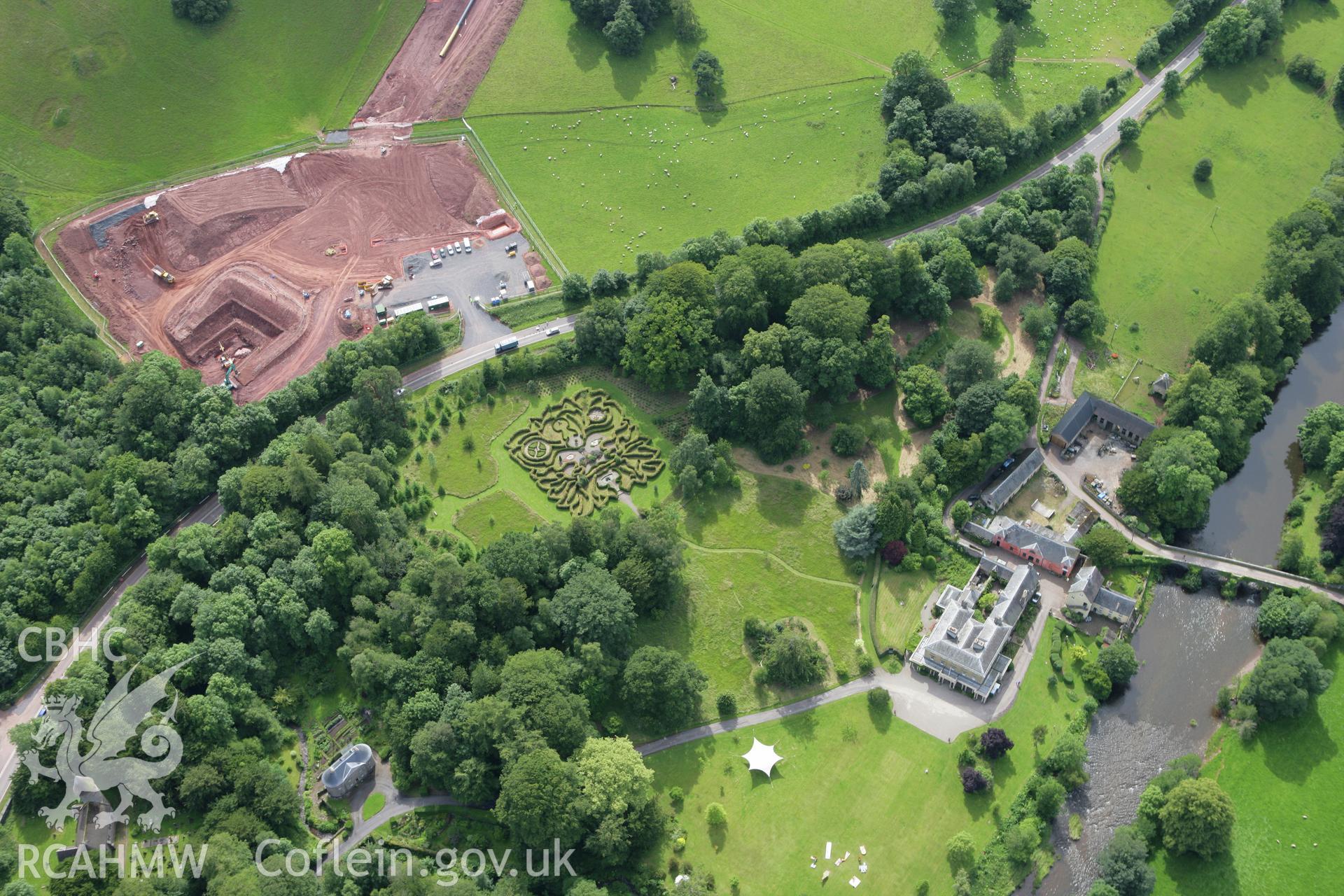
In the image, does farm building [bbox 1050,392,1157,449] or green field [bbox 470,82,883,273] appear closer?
farm building [bbox 1050,392,1157,449]

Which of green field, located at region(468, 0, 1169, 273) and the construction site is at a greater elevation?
green field, located at region(468, 0, 1169, 273)

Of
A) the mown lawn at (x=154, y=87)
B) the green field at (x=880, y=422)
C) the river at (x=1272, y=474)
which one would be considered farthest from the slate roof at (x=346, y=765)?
the mown lawn at (x=154, y=87)

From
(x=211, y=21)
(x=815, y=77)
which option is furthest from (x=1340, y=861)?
(x=211, y=21)

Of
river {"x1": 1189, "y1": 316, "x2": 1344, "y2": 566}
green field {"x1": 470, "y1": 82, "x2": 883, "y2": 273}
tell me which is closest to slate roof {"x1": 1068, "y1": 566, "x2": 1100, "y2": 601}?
river {"x1": 1189, "y1": 316, "x2": 1344, "y2": 566}

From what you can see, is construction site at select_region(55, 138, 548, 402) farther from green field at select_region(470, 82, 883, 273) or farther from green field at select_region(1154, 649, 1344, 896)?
green field at select_region(1154, 649, 1344, 896)

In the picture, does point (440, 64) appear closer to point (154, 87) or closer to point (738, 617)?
point (154, 87)

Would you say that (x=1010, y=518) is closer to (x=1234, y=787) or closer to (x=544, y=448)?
(x=1234, y=787)
